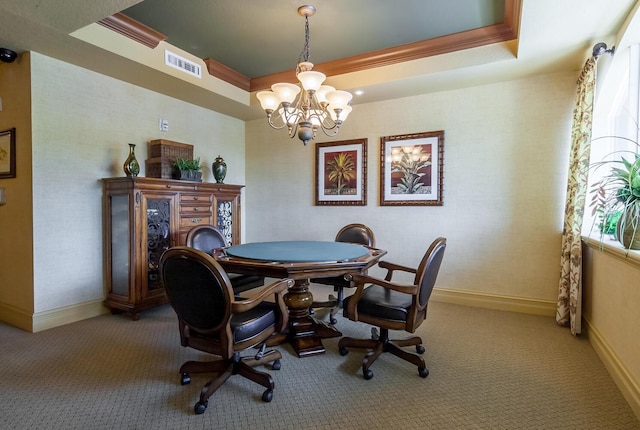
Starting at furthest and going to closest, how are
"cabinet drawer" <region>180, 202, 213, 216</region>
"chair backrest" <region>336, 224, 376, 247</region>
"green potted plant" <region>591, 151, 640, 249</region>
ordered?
"cabinet drawer" <region>180, 202, 213, 216</region> < "chair backrest" <region>336, 224, 376, 247</region> < "green potted plant" <region>591, 151, 640, 249</region>

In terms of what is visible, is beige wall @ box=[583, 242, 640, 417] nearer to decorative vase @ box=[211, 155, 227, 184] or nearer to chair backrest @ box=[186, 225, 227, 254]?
chair backrest @ box=[186, 225, 227, 254]

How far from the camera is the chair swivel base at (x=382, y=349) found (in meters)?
2.16

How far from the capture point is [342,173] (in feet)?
14.4

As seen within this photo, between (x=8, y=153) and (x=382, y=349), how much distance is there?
3.74 meters

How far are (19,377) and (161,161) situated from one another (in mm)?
2216

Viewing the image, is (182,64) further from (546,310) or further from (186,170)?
(546,310)

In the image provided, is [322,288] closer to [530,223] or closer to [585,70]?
[530,223]

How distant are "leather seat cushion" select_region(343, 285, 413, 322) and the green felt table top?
1.01 ft

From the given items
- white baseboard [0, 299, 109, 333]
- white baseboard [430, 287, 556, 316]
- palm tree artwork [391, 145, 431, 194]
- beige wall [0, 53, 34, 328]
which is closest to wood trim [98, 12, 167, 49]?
beige wall [0, 53, 34, 328]

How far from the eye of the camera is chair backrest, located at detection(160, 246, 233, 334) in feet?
5.50

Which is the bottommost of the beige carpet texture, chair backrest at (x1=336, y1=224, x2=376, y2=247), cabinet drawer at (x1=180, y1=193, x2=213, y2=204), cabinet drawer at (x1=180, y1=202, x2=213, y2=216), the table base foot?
the beige carpet texture

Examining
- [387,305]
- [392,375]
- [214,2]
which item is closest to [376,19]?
[214,2]

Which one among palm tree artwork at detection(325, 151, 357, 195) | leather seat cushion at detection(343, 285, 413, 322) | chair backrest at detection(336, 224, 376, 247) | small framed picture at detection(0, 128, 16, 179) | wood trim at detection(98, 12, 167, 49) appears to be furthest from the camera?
palm tree artwork at detection(325, 151, 357, 195)

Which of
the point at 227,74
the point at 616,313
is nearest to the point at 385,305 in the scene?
the point at 616,313
